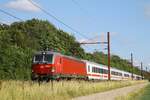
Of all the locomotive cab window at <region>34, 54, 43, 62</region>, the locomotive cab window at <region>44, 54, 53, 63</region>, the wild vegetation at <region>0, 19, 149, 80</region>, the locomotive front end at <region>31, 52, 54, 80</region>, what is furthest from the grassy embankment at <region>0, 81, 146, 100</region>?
the wild vegetation at <region>0, 19, 149, 80</region>

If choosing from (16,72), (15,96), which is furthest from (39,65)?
(15,96)

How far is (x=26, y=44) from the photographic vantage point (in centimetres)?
6419

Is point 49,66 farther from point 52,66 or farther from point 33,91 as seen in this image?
point 33,91

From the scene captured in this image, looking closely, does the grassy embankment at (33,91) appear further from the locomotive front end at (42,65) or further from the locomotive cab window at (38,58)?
the locomotive cab window at (38,58)

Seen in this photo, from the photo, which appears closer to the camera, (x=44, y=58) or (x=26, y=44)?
(x=44, y=58)

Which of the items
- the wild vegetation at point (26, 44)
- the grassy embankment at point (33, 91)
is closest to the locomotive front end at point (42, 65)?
the grassy embankment at point (33, 91)

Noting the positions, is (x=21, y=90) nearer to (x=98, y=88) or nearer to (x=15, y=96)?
(x=15, y=96)

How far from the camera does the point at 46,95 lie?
73.8 ft

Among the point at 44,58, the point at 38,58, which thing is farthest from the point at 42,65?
the point at 38,58

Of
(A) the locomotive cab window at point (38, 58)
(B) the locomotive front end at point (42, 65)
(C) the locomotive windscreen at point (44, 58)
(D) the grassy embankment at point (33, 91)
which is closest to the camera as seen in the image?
(D) the grassy embankment at point (33, 91)

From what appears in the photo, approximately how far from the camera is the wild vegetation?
44188 millimetres

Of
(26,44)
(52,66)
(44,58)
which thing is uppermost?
(26,44)

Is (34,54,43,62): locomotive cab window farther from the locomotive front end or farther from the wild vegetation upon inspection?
the wild vegetation

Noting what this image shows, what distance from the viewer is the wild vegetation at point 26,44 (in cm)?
4419
